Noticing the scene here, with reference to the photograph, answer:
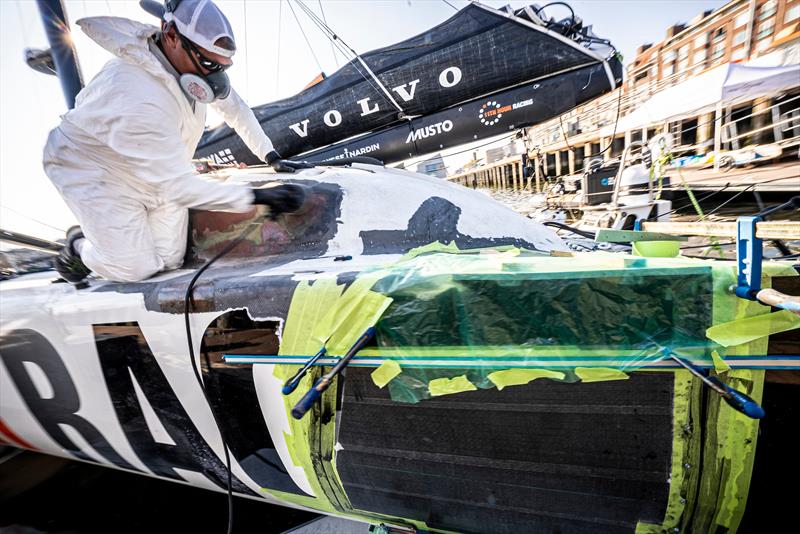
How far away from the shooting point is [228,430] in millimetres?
1323

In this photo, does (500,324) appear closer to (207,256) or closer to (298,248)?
(298,248)

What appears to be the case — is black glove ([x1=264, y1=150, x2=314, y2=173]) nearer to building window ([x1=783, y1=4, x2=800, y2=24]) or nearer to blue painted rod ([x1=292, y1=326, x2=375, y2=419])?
blue painted rod ([x1=292, y1=326, x2=375, y2=419])

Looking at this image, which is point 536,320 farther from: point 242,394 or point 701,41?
point 701,41

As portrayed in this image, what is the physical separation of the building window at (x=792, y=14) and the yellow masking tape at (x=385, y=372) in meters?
17.4

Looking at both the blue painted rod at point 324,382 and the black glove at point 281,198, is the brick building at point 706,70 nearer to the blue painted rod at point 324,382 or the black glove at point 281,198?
the black glove at point 281,198

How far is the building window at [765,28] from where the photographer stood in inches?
456

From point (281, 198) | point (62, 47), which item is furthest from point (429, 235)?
point (62, 47)

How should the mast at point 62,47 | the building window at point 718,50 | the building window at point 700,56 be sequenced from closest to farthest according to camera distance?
the mast at point 62,47 < the building window at point 718,50 < the building window at point 700,56

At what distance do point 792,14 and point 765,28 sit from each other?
1.53 meters

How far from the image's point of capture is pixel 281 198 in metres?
1.58

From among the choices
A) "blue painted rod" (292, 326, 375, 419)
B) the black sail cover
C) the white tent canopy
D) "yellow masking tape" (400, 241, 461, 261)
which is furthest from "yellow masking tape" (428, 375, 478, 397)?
the white tent canopy

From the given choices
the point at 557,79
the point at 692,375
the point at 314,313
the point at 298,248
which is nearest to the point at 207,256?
the point at 298,248

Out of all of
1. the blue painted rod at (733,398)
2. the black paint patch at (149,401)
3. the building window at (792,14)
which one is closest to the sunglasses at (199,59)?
the black paint patch at (149,401)

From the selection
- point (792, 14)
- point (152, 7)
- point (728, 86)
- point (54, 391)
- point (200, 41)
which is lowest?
point (54, 391)
